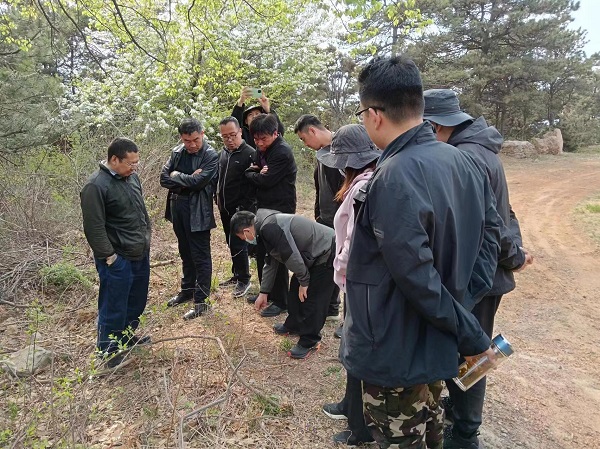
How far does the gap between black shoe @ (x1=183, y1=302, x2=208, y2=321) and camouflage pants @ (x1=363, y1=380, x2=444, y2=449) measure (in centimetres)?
270

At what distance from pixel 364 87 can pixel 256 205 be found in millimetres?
3123

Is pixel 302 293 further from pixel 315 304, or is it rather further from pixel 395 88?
pixel 395 88

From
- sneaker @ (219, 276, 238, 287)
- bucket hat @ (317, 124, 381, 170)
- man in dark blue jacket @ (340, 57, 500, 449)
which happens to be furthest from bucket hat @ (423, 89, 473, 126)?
sneaker @ (219, 276, 238, 287)

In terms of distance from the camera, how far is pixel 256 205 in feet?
15.4

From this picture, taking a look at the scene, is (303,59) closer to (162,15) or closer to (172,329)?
(162,15)

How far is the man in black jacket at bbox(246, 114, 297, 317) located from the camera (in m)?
4.18

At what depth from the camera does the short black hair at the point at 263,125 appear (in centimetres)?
413

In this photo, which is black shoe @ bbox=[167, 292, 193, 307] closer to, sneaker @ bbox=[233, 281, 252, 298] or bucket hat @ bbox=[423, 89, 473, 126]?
sneaker @ bbox=[233, 281, 252, 298]

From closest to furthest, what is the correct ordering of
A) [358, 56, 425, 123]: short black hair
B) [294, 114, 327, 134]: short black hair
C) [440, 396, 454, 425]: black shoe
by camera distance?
[358, 56, 425, 123]: short black hair → [440, 396, 454, 425]: black shoe → [294, 114, 327, 134]: short black hair

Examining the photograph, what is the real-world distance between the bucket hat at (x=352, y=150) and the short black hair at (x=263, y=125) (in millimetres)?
1508

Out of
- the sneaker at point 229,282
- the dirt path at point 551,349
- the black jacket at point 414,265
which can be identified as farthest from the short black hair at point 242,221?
the dirt path at point 551,349

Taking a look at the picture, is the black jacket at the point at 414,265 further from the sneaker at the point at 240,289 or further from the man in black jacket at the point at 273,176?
the sneaker at the point at 240,289

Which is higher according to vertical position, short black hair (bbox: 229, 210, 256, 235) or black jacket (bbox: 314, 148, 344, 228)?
black jacket (bbox: 314, 148, 344, 228)

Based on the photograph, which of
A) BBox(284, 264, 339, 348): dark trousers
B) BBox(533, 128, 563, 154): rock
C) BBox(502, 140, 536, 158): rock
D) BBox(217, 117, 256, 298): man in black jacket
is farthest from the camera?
BBox(533, 128, 563, 154): rock
